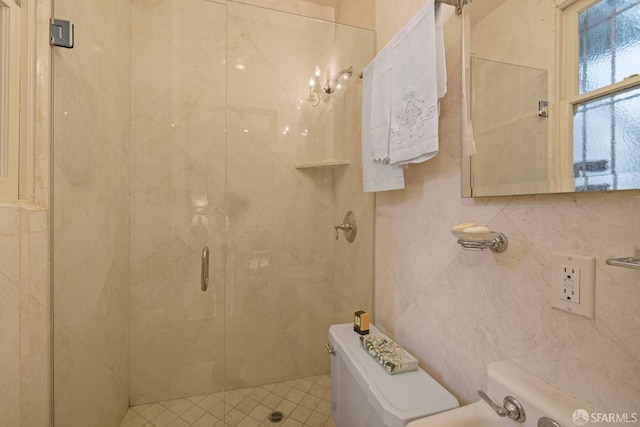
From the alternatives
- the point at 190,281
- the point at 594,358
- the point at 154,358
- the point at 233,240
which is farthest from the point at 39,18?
the point at 594,358

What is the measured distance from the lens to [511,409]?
642mm

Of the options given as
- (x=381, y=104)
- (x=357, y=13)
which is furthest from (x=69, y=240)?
(x=357, y=13)

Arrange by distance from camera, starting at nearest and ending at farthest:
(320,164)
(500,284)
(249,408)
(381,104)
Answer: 1. (500,284)
2. (381,104)
3. (249,408)
4. (320,164)

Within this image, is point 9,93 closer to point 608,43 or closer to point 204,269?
point 204,269

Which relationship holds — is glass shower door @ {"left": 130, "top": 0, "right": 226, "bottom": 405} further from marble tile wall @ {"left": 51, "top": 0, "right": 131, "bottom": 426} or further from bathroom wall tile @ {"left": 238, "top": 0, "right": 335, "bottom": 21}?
bathroom wall tile @ {"left": 238, "top": 0, "right": 335, "bottom": 21}

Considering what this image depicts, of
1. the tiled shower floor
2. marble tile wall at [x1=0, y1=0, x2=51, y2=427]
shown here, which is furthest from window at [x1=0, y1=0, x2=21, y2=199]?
the tiled shower floor

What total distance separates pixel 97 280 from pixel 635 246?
1.76 meters

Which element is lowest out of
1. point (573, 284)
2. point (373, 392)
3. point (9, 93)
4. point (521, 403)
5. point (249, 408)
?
→ point (249, 408)

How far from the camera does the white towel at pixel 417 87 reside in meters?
0.91

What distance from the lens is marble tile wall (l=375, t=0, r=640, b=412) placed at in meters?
0.54

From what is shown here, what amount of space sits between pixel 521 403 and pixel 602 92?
0.67 m

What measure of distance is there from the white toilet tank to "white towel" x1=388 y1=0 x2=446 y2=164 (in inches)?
28.7

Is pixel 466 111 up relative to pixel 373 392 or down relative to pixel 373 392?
up

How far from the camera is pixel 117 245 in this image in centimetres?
147
